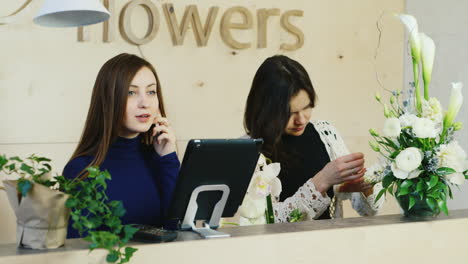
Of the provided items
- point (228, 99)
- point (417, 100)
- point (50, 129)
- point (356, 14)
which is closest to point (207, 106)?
point (228, 99)

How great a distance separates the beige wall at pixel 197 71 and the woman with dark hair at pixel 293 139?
0.46 meters

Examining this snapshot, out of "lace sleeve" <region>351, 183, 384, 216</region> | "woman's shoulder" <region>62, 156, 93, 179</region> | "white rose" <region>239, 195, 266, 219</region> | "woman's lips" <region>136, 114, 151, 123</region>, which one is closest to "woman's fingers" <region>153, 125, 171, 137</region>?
"woman's lips" <region>136, 114, 151, 123</region>

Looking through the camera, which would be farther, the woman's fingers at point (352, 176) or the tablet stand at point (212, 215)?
the woman's fingers at point (352, 176)

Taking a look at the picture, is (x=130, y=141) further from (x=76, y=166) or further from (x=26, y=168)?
(x=26, y=168)

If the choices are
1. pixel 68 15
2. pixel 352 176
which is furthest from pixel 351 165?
pixel 68 15

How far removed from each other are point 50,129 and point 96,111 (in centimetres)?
124

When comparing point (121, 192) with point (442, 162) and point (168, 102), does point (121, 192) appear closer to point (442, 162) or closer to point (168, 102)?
point (442, 162)

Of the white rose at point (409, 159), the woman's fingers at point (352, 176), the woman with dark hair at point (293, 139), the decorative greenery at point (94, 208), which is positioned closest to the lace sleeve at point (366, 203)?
the woman with dark hair at point (293, 139)

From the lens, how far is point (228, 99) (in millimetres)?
3902

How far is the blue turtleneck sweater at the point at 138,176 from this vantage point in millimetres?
2285

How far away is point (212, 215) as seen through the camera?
77.1 inches

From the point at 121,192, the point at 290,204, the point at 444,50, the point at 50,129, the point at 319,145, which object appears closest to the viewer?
the point at 121,192

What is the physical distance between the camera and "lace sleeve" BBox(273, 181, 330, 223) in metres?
2.68

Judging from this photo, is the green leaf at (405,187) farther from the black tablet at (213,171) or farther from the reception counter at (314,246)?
the black tablet at (213,171)
